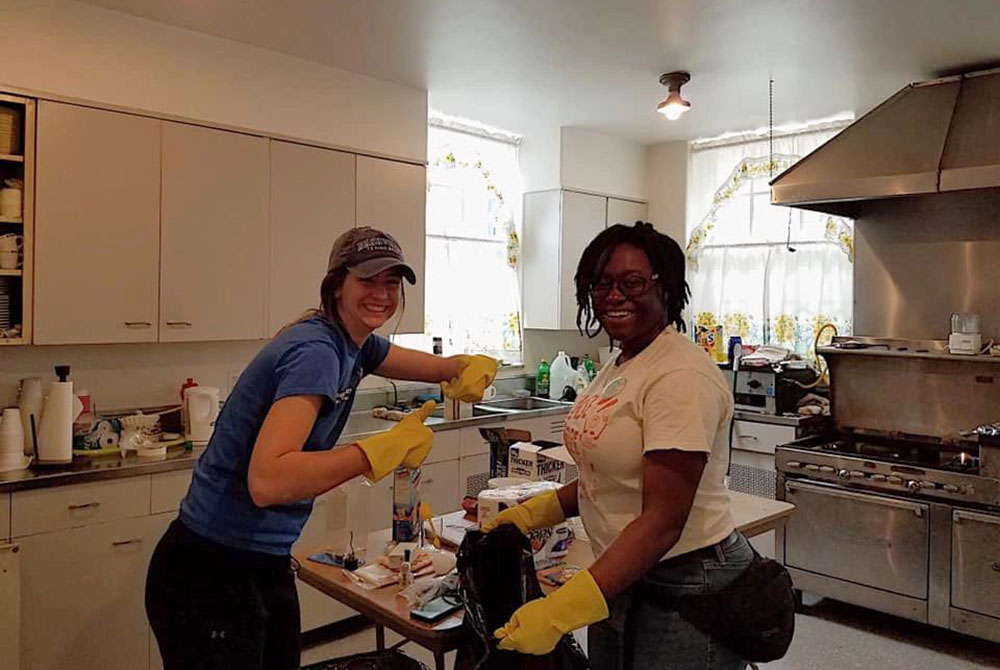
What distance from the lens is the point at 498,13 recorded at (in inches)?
118

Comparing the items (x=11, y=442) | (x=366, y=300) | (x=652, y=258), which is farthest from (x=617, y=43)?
(x=11, y=442)

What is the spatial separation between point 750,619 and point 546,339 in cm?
377

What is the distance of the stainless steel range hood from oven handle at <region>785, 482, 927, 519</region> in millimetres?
1362

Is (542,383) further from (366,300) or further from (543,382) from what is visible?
(366,300)

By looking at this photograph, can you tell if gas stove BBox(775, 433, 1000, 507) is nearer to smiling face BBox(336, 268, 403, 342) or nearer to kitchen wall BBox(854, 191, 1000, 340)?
kitchen wall BBox(854, 191, 1000, 340)

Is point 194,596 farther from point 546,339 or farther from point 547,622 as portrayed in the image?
point 546,339

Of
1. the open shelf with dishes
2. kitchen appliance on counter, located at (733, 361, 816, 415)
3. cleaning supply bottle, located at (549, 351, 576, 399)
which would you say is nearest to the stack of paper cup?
the open shelf with dishes

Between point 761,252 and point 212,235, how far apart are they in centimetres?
335

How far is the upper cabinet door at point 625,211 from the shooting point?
523 centimetres

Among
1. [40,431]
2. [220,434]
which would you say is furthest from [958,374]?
[40,431]

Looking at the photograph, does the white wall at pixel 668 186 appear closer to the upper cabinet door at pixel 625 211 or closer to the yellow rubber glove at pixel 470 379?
the upper cabinet door at pixel 625 211

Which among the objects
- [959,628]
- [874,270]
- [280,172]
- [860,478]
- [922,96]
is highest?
[922,96]

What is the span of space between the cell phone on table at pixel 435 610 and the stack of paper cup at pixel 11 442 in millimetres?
1872

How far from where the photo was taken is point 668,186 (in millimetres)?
5379
